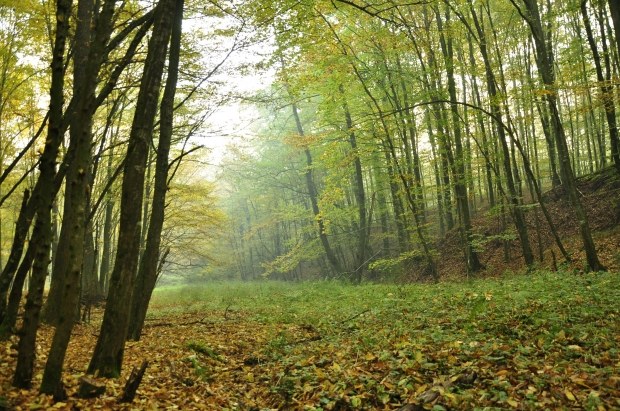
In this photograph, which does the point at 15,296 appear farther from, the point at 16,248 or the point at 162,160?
the point at 162,160

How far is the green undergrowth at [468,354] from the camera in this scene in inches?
149

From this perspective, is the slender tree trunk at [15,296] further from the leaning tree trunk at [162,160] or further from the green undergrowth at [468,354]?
the green undergrowth at [468,354]

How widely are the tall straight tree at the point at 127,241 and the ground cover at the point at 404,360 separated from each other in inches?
14.6

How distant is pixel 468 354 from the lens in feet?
15.7

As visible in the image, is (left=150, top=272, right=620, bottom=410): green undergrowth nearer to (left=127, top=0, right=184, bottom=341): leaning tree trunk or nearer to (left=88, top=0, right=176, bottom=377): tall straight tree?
(left=88, top=0, right=176, bottom=377): tall straight tree

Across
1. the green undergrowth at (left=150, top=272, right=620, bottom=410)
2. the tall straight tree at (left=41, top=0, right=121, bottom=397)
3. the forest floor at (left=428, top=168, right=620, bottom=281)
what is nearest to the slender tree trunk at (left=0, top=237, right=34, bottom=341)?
the tall straight tree at (left=41, top=0, right=121, bottom=397)

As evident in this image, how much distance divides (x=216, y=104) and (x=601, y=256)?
1110cm

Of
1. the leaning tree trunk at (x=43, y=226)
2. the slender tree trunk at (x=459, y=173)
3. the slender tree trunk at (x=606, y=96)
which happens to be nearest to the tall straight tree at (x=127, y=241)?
the leaning tree trunk at (x=43, y=226)

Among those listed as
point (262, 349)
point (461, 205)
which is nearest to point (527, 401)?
point (262, 349)

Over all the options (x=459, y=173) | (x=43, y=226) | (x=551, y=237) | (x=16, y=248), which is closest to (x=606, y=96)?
(x=459, y=173)

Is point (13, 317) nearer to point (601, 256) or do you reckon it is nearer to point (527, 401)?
point (527, 401)

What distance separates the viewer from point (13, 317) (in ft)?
20.6

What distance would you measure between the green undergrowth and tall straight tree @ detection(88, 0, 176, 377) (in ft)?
6.25

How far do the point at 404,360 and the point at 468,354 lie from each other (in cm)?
73
